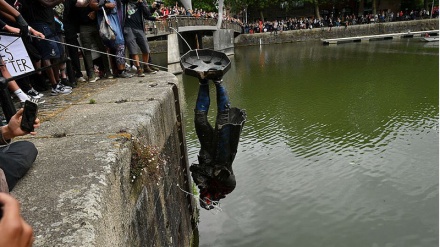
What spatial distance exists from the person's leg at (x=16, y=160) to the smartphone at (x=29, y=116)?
16cm

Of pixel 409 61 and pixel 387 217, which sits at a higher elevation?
pixel 409 61

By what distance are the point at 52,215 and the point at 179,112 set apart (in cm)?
293

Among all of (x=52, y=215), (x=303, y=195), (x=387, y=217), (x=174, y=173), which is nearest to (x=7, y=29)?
(x=174, y=173)

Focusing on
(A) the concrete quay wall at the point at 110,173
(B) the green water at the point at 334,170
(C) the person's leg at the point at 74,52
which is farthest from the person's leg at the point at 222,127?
(C) the person's leg at the point at 74,52

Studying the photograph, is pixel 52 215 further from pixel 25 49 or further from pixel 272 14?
pixel 272 14

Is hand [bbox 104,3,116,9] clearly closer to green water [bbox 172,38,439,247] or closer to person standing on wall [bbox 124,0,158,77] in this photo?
person standing on wall [bbox 124,0,158,77]

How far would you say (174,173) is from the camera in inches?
169

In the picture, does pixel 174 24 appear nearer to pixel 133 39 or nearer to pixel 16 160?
pixel 133 39

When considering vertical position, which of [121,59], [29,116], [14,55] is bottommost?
[29,116]

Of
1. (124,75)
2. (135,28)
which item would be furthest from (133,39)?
(124,75)

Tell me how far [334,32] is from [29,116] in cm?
4072

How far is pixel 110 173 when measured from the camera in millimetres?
2322

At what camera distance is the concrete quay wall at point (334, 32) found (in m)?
38.8

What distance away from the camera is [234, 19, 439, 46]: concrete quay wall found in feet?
127
